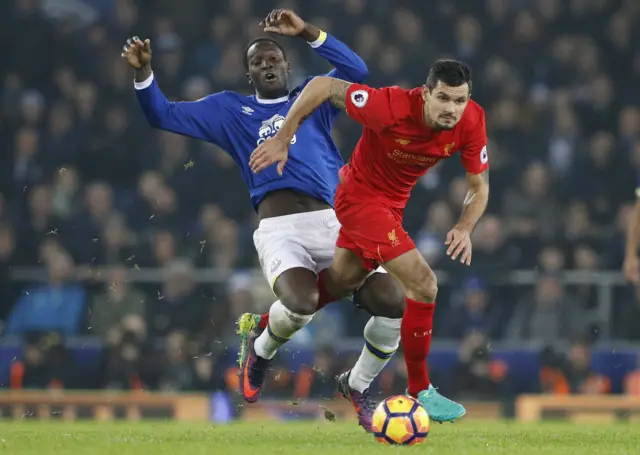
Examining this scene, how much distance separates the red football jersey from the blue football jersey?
2.18 feet

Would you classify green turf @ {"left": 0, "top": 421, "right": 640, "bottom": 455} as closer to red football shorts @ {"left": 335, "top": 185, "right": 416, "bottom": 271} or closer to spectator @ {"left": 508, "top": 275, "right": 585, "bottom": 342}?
red football shorts @ {"left": 335, "top": 185, "right": 416, "bottom": 271}

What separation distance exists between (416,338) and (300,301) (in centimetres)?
92

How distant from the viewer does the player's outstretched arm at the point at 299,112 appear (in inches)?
311

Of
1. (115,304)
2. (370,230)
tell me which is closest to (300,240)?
(370,230)

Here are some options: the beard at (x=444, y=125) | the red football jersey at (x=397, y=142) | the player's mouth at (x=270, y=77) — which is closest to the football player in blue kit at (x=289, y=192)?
the player's mouth at (x=270, y=77)

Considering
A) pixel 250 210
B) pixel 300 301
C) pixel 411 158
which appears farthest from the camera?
A: pixel 250 210

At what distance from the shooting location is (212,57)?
17.7 metres

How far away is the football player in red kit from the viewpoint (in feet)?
25.8

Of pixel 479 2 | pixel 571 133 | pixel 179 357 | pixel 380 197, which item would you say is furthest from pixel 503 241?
pixel 380 197

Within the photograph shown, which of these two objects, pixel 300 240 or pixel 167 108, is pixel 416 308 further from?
pixel 167 108

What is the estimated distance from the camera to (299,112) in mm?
8055

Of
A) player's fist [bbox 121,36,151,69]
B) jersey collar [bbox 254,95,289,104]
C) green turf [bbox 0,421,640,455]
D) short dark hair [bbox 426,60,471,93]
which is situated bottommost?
green turf [bbox 0,421,640,455]

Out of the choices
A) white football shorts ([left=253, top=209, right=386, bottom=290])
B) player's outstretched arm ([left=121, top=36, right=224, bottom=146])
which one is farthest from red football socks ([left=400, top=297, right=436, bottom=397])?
player's outstretched arm ([left=121, top=36, right=224, bottom=146])

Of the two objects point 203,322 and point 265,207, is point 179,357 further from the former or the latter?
point 265,207
